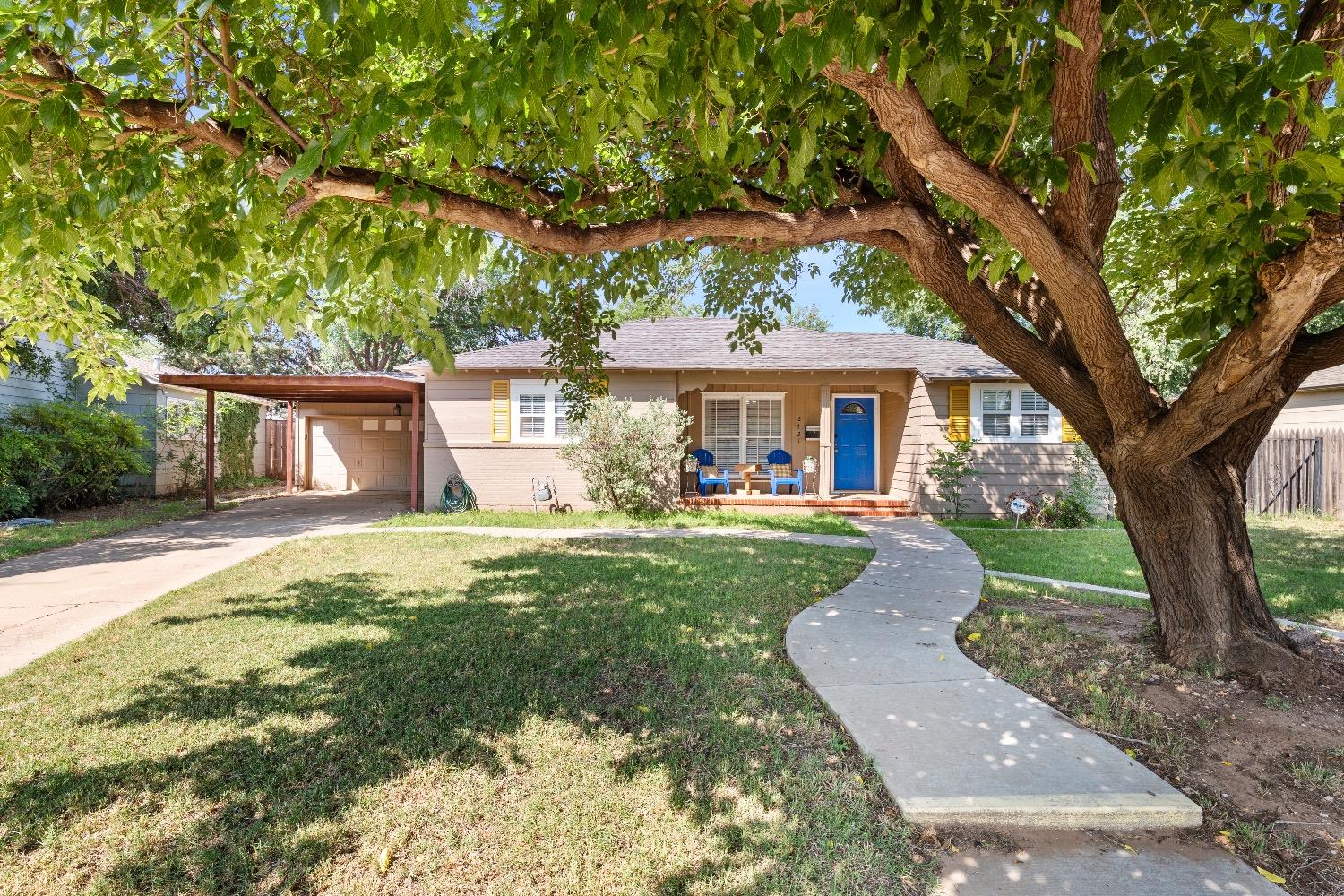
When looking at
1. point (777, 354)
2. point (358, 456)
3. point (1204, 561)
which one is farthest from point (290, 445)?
point (1204, 561)

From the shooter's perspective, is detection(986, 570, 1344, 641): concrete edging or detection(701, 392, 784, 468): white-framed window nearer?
detection(986, 570, 1344, 641): concrete edging

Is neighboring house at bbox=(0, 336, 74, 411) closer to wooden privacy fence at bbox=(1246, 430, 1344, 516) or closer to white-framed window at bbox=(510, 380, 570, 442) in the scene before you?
white-framed window at bbox=(510, 380, 570, 442)

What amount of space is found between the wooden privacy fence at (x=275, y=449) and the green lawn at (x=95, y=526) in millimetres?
5739

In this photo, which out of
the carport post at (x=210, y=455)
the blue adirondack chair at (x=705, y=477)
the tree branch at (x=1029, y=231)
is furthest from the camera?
the blue adirondack chair at (x=705, y=477)

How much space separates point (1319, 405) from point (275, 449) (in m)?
27.5

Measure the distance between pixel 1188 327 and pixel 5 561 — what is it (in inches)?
454

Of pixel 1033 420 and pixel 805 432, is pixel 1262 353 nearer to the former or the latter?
pixel 1033 420

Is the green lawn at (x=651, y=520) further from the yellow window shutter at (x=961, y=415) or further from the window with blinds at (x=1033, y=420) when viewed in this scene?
the window with blinds at (x=1033, y=420)

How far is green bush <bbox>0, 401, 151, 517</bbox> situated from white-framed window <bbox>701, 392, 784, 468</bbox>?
12.0m

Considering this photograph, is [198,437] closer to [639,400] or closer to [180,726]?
[639,400]

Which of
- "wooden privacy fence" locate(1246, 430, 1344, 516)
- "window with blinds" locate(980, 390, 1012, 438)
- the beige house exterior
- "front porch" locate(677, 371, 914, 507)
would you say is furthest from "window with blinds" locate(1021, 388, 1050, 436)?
"wooden privacy fence" locate(1246, 430, 1344, 516)

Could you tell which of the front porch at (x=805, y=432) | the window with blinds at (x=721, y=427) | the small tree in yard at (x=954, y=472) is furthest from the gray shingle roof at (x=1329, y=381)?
the window with blinds at (x=721, y=427)

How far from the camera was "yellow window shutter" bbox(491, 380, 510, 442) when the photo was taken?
504 inches

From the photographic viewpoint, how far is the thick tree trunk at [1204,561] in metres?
3.88
